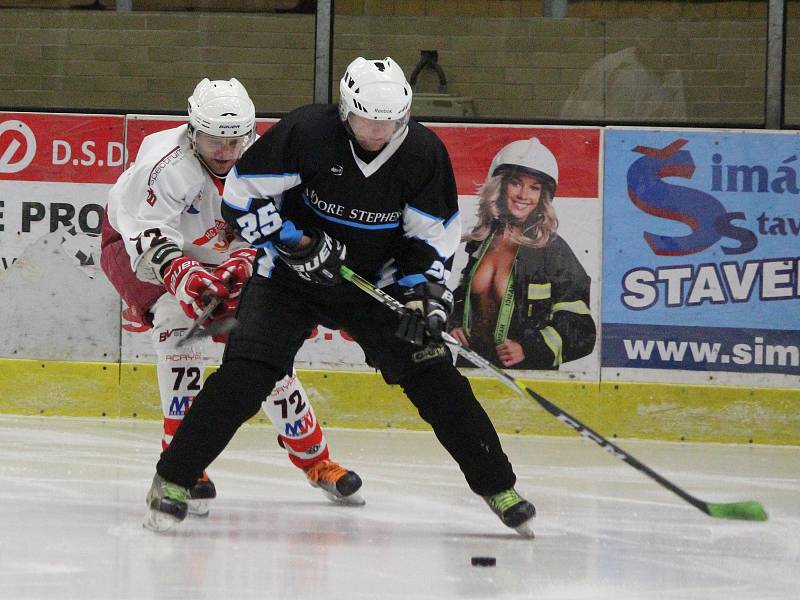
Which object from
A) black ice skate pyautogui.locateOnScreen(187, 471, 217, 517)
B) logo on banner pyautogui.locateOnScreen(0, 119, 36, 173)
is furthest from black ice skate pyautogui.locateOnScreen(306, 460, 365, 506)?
logo on banner pyautogui.locateOnScreen(0, 119, 36, 173)

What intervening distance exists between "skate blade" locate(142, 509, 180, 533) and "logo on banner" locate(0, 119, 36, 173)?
2.61 m

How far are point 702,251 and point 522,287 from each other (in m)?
0.72

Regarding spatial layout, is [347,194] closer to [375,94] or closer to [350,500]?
[375,94]

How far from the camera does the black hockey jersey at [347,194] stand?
325 cm

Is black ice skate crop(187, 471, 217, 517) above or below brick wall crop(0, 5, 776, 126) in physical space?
below

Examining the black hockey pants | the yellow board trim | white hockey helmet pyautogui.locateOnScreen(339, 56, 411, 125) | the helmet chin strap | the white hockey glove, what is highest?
white hockey helmet pyautogui.locateOnScreen(339, 56, 411, 125)

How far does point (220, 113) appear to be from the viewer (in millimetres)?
3586

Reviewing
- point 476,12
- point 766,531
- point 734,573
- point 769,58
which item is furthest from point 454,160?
point 734,573

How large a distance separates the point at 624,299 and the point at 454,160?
87cm

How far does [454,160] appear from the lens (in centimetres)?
536

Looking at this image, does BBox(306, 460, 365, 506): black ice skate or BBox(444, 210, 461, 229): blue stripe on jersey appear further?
BBox(306, 460, 365, 506): black ice skate

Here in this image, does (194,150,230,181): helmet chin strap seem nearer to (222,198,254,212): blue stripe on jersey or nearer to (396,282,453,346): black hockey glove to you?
(222,198,254,212): blue stripe on jersey

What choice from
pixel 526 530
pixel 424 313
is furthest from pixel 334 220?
pixel 526 530

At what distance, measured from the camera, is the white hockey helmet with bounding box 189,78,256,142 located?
358cm
